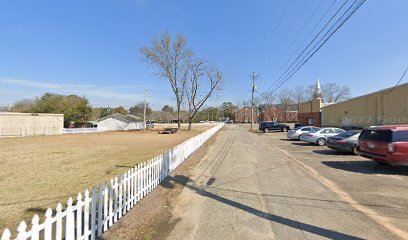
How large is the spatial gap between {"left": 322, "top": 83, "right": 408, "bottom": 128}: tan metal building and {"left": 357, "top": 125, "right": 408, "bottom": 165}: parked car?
45.5ft

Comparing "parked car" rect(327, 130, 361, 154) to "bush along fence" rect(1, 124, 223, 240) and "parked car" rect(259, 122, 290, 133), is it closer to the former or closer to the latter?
"bush along fence" rect(1, 124, 223, 240)

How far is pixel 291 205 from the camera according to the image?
5742 millimetres

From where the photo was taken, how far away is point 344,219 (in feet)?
16.1

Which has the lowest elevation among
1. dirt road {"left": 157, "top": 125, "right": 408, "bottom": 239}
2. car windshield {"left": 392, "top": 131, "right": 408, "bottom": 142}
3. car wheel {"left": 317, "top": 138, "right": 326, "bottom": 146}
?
dirt road {"left": 157, "top": 125, "right": 408, "bottom": 239}

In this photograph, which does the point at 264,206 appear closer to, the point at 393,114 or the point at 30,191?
the point at 30,191

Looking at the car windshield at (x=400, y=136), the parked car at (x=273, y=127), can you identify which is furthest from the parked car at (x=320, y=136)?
the parked car at (x=273, y=127)

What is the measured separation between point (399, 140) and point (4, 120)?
46.6 meters

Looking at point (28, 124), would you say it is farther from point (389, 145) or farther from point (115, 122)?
point (389, 145)

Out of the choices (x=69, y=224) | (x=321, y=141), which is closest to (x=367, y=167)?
(x=321, y=141)

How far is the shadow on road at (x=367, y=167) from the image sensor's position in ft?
31.6

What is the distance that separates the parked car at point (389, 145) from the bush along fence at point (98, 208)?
26.0ft

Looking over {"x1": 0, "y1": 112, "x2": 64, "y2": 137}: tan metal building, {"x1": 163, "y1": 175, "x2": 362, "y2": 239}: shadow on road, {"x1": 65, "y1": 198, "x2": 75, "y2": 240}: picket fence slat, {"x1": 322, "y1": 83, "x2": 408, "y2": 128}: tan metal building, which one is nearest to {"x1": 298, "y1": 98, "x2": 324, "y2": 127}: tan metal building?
{"x1": 322, "y1": 83, "x2": 408, "y2": 128}: tan metal building

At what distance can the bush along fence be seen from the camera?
302 cm

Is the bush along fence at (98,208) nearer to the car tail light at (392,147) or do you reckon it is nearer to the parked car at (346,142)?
the car tail light at (392,147)
